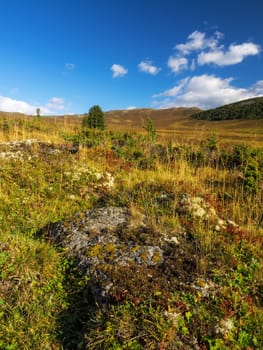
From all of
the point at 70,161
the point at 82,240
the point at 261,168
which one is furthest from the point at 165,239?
the point at 70,161

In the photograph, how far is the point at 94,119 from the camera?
65.1 ft

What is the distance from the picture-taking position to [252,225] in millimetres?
4516

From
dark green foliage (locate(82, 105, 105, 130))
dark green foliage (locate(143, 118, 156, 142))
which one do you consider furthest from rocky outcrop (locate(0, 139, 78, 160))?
dark green foliage (locate(82, 105, 105, 130))

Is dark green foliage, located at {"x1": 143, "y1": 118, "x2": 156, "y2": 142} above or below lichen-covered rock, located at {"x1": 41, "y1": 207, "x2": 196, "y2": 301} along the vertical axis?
above

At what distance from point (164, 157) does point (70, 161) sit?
10.7ft

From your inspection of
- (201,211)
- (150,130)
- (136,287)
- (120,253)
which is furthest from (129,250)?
(150,130)

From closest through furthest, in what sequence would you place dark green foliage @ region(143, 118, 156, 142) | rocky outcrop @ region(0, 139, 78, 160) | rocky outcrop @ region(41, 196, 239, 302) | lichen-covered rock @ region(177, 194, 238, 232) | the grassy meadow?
the grassy meadow, rocky outcrop @ region(41, 196, 239, 302), lichen-covered rock @ region(177, 194, 238, 232), rocky outcrop @ region(0, 139, 78, 160), dark green foliage @ region(143, 118, 156, 142)

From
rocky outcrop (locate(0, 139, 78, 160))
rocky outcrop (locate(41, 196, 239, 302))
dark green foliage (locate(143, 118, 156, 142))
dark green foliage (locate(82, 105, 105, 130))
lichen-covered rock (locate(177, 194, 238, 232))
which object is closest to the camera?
rocky outcrop (locate(41, 196, 239, 302))

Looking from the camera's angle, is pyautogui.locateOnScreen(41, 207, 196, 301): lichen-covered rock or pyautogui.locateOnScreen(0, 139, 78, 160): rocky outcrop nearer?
pyautogui.locateOnScreen(41, 207, 196, 301): lichen-covered rock

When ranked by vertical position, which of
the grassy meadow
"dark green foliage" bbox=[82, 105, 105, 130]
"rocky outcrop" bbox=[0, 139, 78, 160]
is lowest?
the grassy meadow

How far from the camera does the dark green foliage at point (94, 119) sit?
19141 millimetres

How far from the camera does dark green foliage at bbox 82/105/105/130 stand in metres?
19.1

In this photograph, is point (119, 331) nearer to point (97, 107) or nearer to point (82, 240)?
point (82, 240)

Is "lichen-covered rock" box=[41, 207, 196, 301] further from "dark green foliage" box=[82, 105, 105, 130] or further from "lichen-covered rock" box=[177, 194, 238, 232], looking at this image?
"dark green foliage" box=[82, 105, 105, 130]
